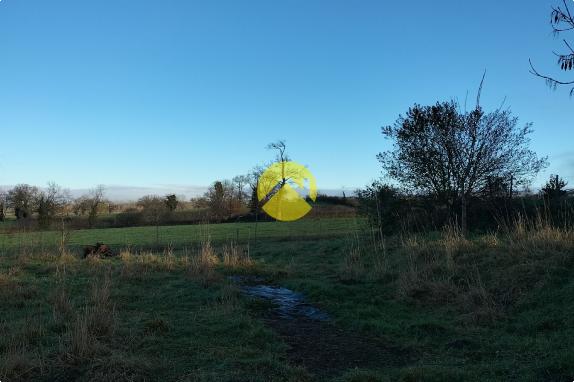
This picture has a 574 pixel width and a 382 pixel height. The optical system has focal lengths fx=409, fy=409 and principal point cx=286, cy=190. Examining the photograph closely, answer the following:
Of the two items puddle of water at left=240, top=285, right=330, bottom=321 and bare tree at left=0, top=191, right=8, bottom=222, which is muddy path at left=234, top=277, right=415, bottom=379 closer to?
puddle of water at left=240, top=285, right=330, bottom=321

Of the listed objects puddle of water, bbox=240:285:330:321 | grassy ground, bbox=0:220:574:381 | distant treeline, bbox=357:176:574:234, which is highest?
distant treeline, bbox=357:176:574:234

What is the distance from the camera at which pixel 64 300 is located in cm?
656

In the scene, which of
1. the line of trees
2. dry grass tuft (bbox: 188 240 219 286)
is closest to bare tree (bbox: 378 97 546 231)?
the line of trees

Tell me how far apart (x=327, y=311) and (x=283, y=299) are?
1.32m

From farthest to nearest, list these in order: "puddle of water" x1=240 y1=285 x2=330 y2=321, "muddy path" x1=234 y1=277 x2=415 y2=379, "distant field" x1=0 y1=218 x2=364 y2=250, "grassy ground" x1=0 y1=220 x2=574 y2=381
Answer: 1. "distant field" x1=0 y1=218 x2=364 y2=250
2. "puddle of water" x1=240 y1=285 x2=330 y2=321
3. "muddy path" x1=234 y1=277 x2=415 y2=379
4. "grassy ground" x1=0 y1=220 x2=574 y2=381

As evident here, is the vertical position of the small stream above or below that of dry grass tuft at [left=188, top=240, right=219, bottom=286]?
below

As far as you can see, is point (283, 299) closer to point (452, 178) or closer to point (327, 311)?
point (327, 311)

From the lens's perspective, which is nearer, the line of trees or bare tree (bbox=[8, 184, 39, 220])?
the line of trees

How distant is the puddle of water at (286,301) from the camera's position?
7.20m

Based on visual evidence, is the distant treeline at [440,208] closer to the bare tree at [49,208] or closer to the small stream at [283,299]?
the small stream at [283,299]
